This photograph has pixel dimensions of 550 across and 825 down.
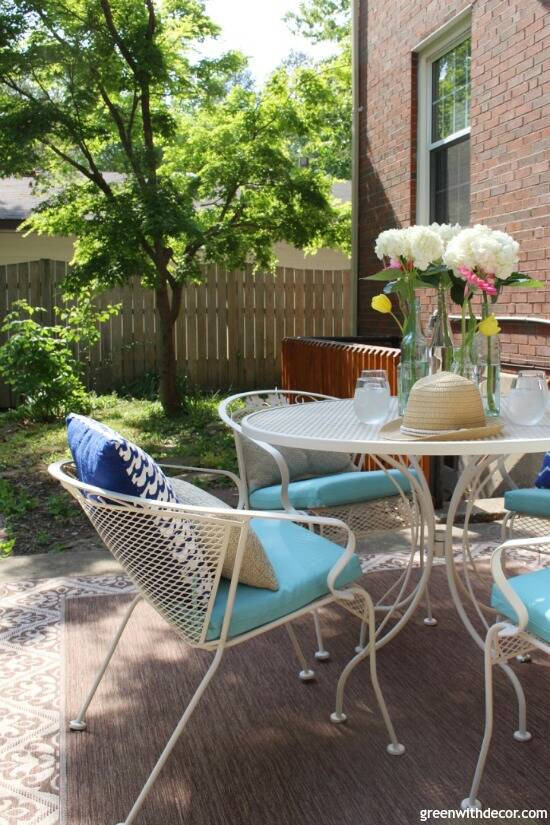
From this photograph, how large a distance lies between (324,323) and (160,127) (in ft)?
13.3

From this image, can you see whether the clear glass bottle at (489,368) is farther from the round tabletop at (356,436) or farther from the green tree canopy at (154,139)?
the green tree canopy at (154,139)

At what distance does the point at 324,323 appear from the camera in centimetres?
1251

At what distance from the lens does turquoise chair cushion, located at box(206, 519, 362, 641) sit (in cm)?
239

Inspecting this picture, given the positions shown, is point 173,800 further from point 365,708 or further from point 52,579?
point 52,579

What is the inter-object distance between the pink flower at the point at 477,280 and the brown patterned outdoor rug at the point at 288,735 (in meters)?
1.41

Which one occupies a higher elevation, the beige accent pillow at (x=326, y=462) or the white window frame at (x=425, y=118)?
the white window frame at (x=425, y=118)

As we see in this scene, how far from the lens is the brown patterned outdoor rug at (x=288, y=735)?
240cm

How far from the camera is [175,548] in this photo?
2.35 metres

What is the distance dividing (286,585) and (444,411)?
788 millimetres

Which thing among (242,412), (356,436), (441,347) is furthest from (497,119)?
(356,436)

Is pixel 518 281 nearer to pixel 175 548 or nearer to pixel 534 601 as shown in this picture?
pixel 534 601

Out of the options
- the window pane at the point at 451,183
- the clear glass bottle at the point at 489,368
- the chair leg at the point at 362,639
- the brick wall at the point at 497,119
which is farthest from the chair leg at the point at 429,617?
the window pane at the point at 451,183

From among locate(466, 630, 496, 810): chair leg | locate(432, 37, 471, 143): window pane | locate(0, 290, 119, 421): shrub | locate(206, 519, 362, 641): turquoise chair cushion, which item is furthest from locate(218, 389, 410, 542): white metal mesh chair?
locate(0, 290, 119, 421): shrub

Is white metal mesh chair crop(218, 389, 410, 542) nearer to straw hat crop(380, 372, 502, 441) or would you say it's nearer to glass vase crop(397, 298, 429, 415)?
glass vase crop(397, 298, 429, 415)
